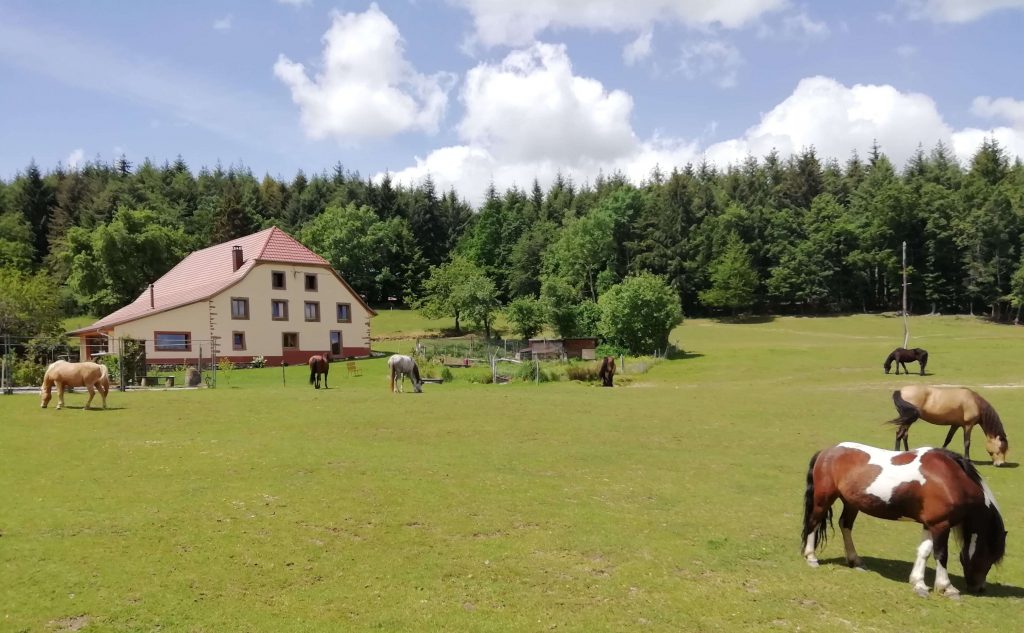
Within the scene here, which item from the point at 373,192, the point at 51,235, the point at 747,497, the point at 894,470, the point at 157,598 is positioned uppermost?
the point at 373,192

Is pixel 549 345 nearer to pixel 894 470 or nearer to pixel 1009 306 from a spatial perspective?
pixel 894 470

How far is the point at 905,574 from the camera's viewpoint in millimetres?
8914

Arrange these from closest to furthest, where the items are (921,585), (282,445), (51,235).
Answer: (921,585) → (282,445) → (51,235)

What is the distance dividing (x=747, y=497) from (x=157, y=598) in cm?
1003

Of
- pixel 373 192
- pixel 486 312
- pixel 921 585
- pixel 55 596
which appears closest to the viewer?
pixel 55 596

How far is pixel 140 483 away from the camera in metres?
11.6

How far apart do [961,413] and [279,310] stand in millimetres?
45456

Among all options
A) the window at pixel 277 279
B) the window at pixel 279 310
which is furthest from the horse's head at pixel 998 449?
the window at pixel 277 279

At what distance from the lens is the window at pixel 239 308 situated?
48594 millimetres

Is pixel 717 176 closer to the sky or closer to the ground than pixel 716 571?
closer to the sky

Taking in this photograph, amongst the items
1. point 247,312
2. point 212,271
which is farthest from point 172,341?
point 212,271

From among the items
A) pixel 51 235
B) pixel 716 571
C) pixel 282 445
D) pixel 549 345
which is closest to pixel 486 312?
pixel 549 345

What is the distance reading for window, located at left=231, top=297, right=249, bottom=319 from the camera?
1913 inches

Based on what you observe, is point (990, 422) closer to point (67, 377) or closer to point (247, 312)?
point (67, 377)
